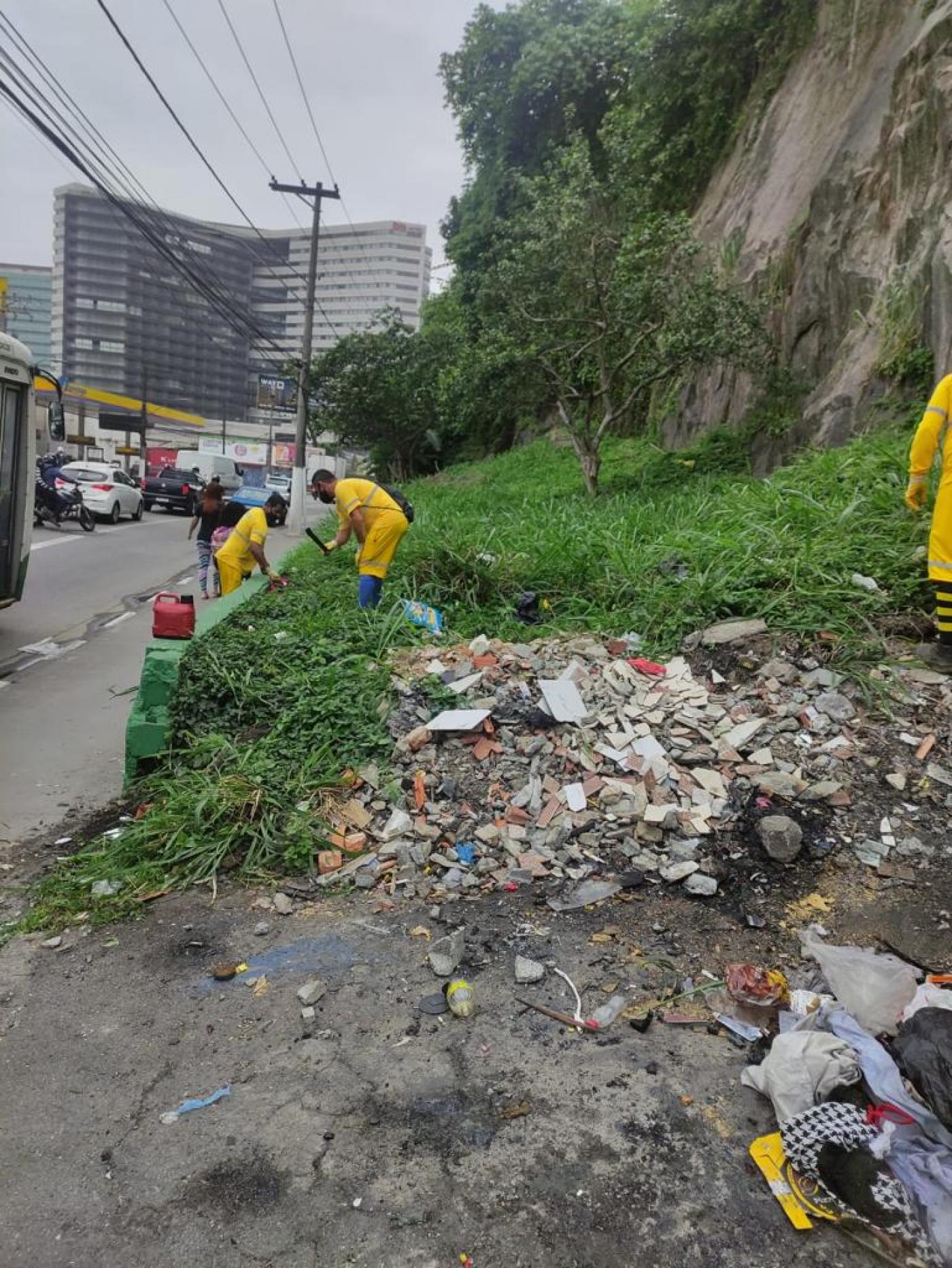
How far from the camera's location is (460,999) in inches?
112

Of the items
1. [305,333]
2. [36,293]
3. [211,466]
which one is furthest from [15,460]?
[36,293]

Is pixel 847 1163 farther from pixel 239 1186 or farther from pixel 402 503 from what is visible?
pixel 402 503

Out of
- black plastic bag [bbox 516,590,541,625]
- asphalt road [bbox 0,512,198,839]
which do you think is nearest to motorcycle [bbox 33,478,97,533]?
asphalt road [bbox 0,512,198,839]

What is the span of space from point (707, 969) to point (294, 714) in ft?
8.87

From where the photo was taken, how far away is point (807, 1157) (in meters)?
2.09

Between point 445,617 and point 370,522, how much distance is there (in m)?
1.03

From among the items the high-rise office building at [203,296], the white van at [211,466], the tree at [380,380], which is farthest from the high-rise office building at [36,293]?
the tree at [380,380]

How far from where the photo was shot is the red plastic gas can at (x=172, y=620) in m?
5.36

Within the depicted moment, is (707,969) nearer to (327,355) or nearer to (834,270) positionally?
(834,270)

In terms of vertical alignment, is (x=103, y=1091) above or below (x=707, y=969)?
below

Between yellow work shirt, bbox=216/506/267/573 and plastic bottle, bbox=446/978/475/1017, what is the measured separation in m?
5.65

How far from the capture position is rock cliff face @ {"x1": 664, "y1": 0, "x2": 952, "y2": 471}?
861 centimetres

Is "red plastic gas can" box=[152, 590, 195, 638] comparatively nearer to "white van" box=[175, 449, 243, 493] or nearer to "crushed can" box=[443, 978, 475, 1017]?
"crushed can" box=[443, 978, 475, 1017]

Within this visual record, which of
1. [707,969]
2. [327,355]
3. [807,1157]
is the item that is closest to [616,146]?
[707,969]
